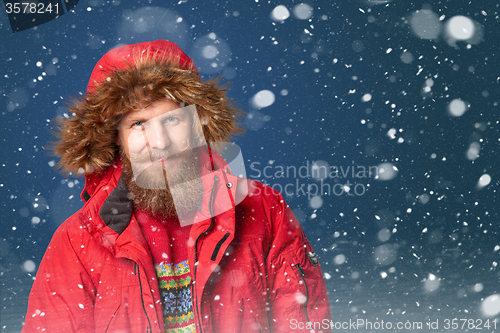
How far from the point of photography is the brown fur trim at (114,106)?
943 mm

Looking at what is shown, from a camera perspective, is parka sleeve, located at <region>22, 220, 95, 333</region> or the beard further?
the beard

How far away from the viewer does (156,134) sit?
0.93 m

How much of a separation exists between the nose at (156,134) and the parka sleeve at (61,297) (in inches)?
13.2

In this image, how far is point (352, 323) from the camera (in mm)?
1084

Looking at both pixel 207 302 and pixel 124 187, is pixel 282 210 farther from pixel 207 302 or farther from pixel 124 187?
pixel 124 187

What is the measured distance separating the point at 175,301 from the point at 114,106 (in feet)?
1.79

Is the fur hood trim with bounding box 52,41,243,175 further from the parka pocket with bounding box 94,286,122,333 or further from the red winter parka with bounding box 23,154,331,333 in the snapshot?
the parka pocket with bounding box 94,286,122,333

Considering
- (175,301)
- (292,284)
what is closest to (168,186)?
(175,301)

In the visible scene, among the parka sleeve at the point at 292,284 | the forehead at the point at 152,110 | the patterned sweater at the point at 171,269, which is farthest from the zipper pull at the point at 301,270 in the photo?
the forehead at the point at 152,110

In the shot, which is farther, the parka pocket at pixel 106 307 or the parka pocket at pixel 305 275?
the parka pocket at pixel 305 275

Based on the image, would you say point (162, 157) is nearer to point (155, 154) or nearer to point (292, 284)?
point (155, 154)

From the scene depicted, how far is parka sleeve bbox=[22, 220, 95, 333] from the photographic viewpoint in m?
0.92

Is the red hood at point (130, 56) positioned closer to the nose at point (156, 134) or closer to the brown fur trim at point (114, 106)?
the brown fur trim at point (114, 106)

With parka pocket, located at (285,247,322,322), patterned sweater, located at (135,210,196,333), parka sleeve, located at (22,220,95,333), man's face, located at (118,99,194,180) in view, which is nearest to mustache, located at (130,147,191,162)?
man's face, located at (118,99,194,180)
